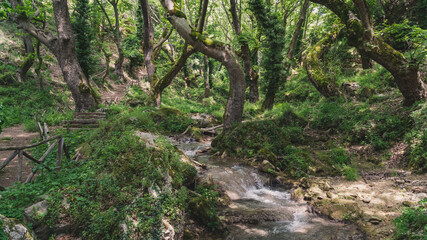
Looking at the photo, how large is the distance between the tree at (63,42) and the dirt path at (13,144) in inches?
113

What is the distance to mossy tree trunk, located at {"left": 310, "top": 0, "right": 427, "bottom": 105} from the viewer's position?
25.3 feet

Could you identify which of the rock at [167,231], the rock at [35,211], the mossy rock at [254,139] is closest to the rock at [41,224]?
the rock at [35,211]

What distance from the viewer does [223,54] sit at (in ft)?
31.7

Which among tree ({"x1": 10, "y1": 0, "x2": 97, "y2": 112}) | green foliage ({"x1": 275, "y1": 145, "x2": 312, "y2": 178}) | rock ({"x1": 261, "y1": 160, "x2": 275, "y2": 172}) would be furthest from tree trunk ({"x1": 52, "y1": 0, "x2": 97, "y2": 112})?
green foliage ({"x1": 275, "y1": 145, "x2": 312, "y2": 178})

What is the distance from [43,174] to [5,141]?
578 centimetres

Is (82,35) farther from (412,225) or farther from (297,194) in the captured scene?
(412,225)

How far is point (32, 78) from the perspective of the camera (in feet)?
56.6

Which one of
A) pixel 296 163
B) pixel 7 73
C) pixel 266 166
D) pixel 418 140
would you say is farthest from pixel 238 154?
pixel 7 73

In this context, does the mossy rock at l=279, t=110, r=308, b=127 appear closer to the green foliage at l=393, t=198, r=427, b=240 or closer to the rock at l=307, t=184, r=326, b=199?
the rock at l=307, t=184, r=326, b=199

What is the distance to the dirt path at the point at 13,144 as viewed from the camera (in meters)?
5.59

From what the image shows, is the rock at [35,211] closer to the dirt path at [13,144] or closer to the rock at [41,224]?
the rock at [41,224]

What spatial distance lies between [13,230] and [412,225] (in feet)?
19.3

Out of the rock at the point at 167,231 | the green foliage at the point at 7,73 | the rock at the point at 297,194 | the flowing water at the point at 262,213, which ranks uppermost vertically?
the green foliage at the point at 7,73

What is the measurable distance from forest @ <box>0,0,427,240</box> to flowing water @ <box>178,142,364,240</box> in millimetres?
39
